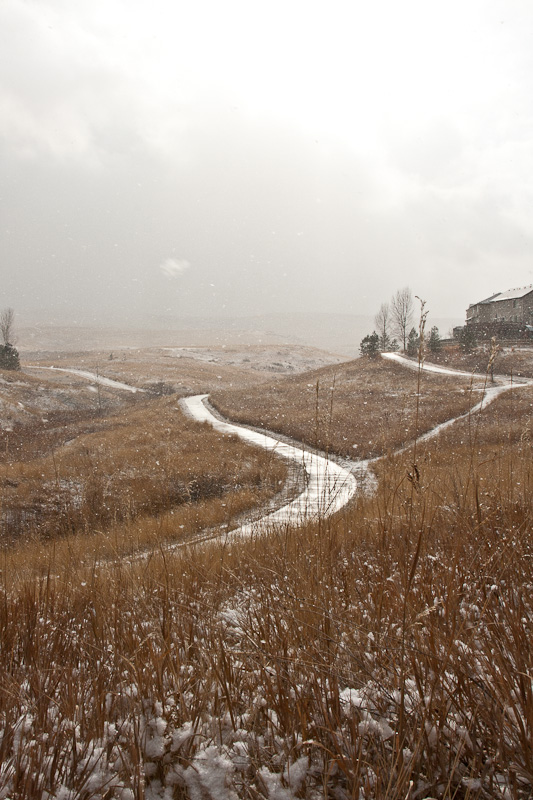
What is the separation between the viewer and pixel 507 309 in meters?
63.0

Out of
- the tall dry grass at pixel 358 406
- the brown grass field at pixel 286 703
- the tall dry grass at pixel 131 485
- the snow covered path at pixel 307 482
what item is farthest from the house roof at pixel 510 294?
the brown grass field at pixel 286 703

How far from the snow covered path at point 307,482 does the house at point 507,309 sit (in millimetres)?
46295

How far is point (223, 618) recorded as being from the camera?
2.66m

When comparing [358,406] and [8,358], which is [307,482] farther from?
[8,358]

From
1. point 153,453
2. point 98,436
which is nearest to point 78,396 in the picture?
point 98,436

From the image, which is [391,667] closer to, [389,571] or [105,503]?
[389,571]

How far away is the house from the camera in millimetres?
59875

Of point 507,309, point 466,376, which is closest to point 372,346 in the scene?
point 466,376

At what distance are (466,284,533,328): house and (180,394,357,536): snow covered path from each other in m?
46.3

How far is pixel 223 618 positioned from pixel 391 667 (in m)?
1.19

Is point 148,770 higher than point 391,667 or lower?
lower

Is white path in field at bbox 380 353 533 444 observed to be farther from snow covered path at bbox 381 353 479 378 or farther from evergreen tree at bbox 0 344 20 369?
evergreen tree at bbox 0 344 20 369

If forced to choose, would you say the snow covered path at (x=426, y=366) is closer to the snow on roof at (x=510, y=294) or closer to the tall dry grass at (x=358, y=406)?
the tall dry grass at (x=358, y=406)

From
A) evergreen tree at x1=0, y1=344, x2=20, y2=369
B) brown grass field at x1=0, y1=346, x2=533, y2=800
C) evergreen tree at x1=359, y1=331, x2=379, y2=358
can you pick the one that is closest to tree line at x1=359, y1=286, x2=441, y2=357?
evergreen tree at x1=359, y1=331, x2=379, y2=358
